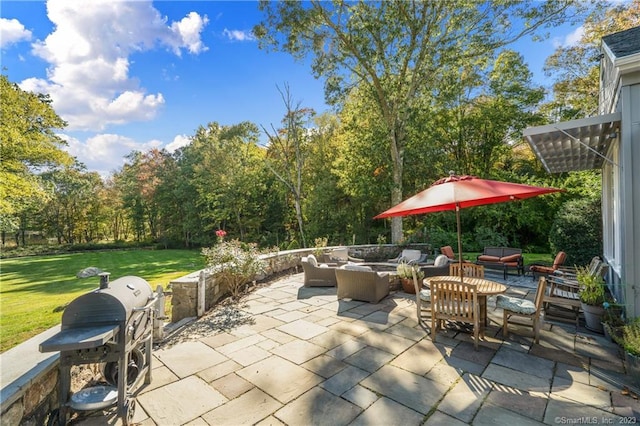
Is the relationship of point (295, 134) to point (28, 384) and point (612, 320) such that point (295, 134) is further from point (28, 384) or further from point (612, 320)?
point (28, 384)

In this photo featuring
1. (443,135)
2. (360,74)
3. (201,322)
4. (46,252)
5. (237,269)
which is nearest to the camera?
(201,322)

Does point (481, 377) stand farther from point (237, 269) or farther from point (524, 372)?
point (237, 269)

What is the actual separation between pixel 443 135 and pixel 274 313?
12.1 m

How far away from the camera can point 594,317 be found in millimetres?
3879

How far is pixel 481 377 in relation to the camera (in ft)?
9.17

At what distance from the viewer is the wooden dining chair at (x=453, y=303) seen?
11.2 ft

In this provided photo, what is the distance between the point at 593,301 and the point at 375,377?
11.1ft

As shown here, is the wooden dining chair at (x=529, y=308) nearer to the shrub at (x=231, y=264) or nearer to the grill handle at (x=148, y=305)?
the grill handle at (x=148, y=305)

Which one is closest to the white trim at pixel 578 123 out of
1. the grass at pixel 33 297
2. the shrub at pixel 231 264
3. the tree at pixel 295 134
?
the shrub at pixel 231 264

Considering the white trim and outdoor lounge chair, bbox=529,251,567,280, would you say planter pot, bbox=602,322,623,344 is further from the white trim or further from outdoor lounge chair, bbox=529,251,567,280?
outdoor lounge chair, bbox=529,251,567,280

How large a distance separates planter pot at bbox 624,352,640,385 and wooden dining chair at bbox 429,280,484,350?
1276mm

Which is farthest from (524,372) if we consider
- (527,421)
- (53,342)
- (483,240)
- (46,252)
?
(46,252)

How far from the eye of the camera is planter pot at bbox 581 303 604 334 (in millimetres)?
3830

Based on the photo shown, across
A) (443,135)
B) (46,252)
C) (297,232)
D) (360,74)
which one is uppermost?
(360,74)
